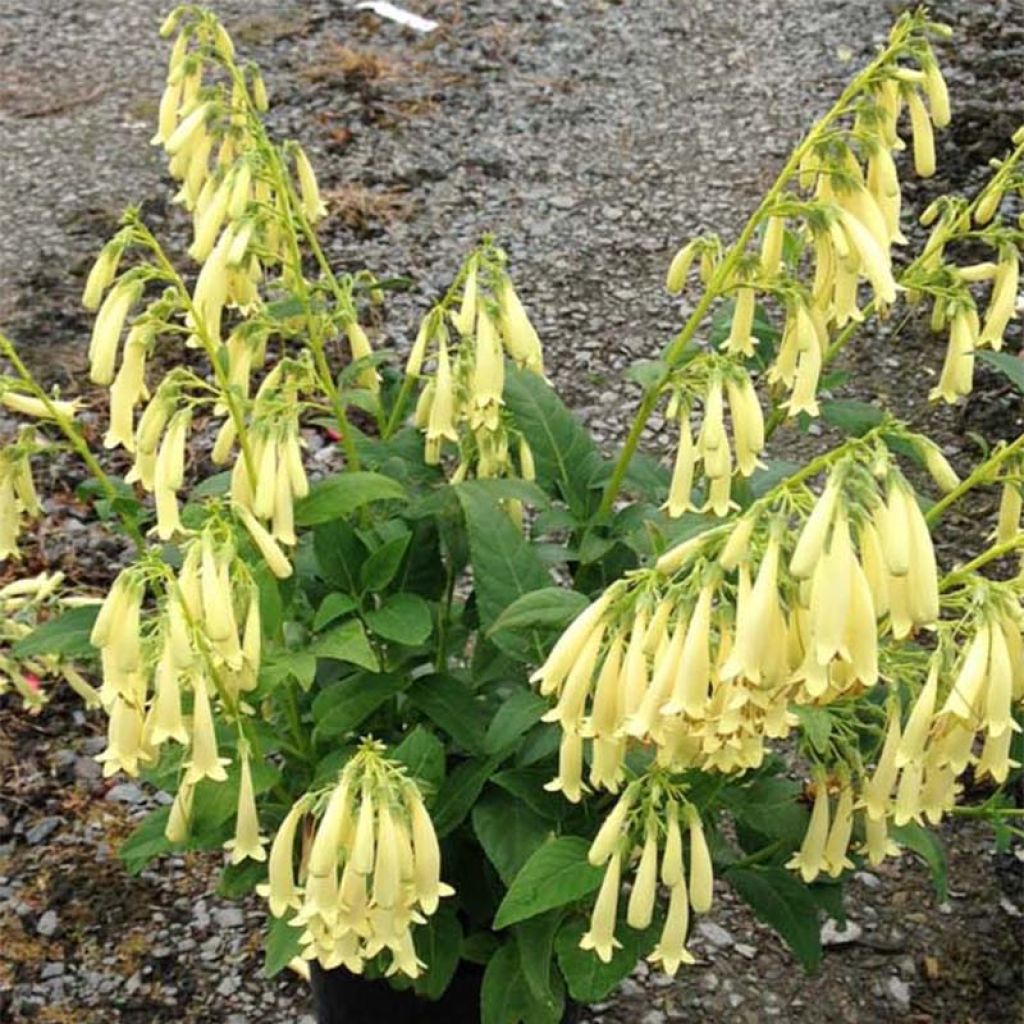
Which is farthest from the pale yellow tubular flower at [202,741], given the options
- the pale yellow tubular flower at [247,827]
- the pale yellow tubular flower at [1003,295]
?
the pale yellow tubular flower at [1003,295]

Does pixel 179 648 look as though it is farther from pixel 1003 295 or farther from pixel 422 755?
pixel 1003 295

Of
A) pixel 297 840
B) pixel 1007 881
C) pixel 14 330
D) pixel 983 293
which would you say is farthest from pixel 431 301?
pixel 297 840

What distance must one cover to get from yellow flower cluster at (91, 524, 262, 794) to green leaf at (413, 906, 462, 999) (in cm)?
60

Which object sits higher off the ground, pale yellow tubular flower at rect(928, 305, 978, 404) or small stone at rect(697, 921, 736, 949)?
pale yellow tubular flower at rect(928, 305, 978, 404)

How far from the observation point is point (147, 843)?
2582 mm

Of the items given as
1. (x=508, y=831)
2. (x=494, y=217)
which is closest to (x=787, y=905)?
(x=508, y=831)

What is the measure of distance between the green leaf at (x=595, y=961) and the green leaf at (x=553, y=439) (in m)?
0.69

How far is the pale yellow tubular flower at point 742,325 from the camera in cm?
236

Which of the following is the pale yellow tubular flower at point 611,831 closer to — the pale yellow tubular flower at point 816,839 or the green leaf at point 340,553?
the pale yellow tubular flower at point 816,839

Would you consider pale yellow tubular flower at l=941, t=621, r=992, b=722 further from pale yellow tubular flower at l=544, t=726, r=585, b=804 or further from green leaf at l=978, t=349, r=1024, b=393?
green leaf at l=978, t=349, r=1024, b=393

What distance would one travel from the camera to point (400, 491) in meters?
2.34

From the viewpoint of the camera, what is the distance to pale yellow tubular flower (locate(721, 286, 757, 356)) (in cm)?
236

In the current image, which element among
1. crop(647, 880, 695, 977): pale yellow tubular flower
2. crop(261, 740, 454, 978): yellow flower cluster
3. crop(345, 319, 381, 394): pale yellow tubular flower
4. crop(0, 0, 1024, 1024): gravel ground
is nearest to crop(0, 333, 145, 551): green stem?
crop(345, 319, 381, 394): pale yellow tubular flower

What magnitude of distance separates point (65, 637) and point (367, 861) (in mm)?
727
